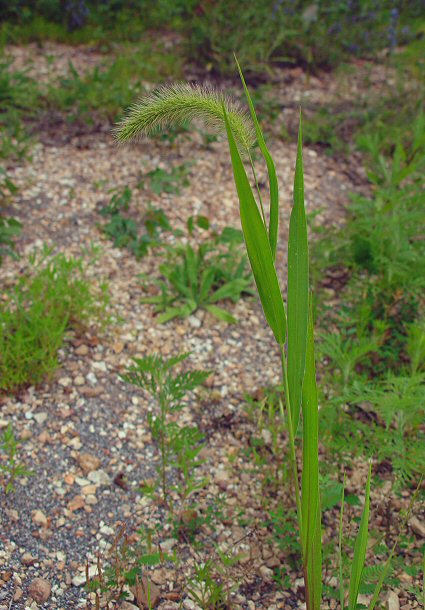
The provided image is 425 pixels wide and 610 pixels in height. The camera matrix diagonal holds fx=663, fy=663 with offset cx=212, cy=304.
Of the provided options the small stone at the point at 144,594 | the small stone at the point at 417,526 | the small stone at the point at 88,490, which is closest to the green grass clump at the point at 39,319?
the small stone at the point at 88,490

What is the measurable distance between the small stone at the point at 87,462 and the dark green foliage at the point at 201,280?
75cm

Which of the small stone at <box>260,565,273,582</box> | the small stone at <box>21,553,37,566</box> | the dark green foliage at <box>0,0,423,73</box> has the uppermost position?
the dark green foliage at <box>0,0,423,73</box>

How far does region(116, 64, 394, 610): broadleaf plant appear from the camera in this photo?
1396 mm

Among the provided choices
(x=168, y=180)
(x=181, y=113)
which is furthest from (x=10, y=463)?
(x=168, y=180)

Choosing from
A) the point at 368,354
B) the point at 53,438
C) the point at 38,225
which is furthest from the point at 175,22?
the point at 53,438

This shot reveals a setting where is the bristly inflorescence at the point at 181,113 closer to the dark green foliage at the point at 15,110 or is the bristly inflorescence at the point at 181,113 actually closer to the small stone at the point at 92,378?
the small stone at the point at 92,378

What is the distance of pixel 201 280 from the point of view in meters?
3.08

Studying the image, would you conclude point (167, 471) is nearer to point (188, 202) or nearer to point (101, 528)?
point (101, 528)

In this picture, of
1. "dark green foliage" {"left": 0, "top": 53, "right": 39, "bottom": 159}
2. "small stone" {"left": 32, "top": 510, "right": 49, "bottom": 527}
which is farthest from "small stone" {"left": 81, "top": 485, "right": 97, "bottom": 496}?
"dark green foliage" {"left": 0, "top": 53, "right": 39, "bottom": 159}

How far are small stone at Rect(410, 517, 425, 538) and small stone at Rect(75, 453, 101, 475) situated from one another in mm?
1058

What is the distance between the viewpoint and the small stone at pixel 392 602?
6.07 feet

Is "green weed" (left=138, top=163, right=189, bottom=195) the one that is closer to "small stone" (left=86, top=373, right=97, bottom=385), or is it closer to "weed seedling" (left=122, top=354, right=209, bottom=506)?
"small stone" (left=86, top=373, right=97, bottom=385)

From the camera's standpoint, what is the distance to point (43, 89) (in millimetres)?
4188

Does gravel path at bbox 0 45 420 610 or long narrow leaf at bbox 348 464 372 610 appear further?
gravel path at bbox 0 45 420 610
